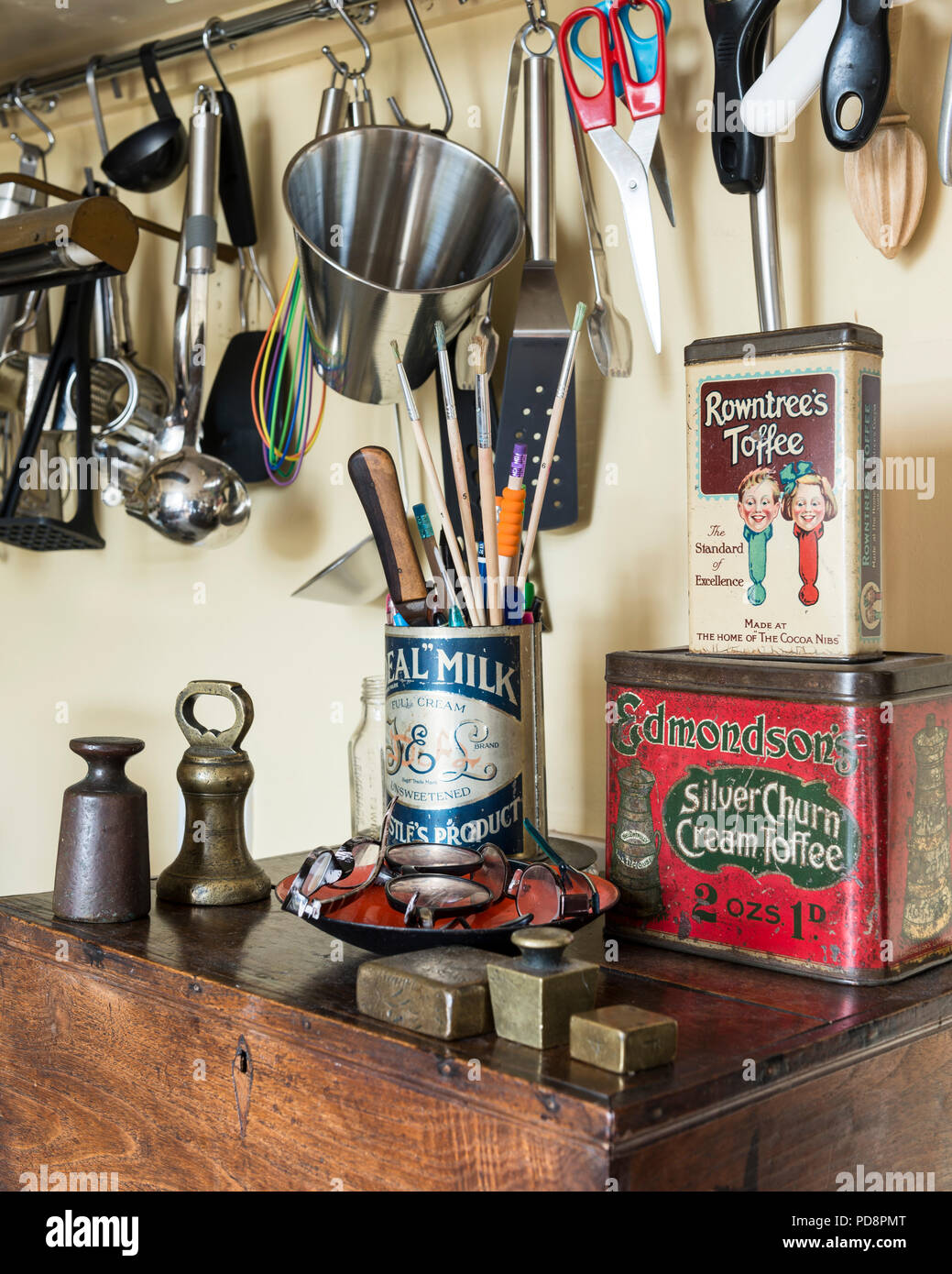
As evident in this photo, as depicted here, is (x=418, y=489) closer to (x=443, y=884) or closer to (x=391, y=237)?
(x=391, y=237)

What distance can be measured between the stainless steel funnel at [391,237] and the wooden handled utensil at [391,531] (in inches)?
7.7

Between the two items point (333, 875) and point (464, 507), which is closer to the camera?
point (333, 875)

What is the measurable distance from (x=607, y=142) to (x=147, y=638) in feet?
2.80

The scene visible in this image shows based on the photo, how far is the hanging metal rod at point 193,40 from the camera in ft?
4.24

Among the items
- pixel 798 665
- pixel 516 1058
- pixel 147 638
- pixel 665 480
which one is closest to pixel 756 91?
pixel 665 480

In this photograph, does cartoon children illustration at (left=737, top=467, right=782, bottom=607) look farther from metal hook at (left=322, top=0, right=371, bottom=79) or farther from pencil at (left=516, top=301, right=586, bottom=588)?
metal hook at (left=322, top=0, right=371, bottom=79)

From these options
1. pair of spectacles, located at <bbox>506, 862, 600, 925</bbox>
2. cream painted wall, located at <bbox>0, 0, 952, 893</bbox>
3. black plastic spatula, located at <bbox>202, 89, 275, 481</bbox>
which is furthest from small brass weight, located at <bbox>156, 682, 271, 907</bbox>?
black plastic spatula, located at <bbox>202, 89, 275, 481</bbox>

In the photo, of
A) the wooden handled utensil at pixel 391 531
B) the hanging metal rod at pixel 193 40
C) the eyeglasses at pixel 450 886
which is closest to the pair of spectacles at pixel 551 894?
the eyeglasses at pixel 450 886

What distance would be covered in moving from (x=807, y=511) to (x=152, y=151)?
0.96 meters

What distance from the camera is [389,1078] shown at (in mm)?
614

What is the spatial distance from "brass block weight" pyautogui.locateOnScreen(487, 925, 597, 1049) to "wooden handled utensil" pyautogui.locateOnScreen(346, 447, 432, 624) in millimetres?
334

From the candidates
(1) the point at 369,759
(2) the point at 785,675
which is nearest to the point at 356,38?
(1) the point at 369,759

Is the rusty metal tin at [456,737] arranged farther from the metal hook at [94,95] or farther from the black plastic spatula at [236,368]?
the metal hook at [94,95]
